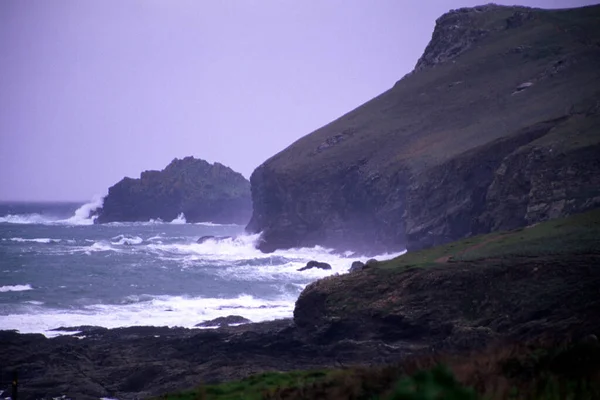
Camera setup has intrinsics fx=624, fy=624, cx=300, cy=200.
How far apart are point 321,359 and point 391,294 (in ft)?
12.2

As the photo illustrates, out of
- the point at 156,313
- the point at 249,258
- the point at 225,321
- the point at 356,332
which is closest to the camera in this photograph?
the point at 356,332

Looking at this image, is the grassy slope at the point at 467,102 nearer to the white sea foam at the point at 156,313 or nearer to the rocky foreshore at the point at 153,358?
the white sea foam at the point at 156,313

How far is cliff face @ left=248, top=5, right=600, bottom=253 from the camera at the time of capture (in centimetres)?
4444

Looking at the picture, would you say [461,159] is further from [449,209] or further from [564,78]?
[564,78]

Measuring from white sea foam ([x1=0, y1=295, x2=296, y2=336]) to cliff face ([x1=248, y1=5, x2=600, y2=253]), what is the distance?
1796 centimetres

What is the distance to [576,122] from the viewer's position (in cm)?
4856

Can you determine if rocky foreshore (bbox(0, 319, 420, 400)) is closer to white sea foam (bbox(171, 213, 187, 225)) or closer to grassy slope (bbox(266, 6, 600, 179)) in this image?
grassy slope (bbox(266, 6, 600, 179))

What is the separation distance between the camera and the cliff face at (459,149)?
44.4 metres

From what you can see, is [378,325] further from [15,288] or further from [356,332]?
[15,288]

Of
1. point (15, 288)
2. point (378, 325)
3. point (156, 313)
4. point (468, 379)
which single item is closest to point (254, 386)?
point (468, 379)

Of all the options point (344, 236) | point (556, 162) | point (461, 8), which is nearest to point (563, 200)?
point (556, 162)

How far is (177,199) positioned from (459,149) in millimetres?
101670

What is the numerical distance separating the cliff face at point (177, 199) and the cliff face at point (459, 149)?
5721 cm

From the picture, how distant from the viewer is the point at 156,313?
1438 inches
